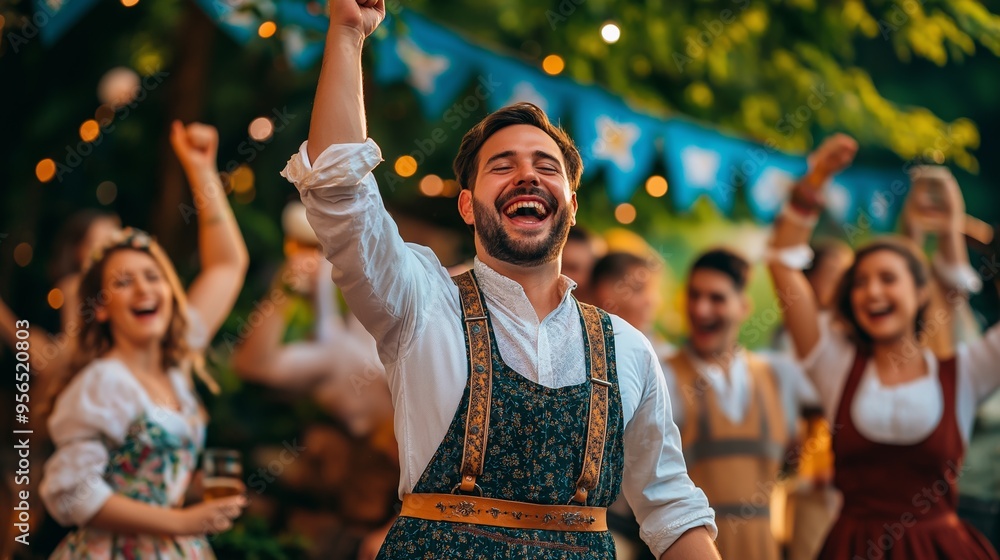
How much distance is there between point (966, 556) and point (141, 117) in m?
Answer: 4.16

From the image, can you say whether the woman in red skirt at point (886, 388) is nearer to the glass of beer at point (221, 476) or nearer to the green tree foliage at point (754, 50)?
the green tree foliage at point (754, 50)

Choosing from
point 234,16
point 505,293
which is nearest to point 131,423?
point 234,16

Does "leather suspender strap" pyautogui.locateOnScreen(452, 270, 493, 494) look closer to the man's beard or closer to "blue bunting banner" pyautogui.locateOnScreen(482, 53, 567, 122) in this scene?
the man's beard

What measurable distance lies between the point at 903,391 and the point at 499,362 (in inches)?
105

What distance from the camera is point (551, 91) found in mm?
5293

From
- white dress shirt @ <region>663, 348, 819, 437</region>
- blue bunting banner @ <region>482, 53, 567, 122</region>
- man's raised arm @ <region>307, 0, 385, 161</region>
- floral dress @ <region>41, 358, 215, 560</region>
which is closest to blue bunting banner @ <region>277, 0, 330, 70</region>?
blue bunting banner @ <region>482, 53, 567, 122</region>

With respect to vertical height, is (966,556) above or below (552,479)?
below

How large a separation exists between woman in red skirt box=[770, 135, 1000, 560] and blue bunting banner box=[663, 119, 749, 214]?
28.5 inches

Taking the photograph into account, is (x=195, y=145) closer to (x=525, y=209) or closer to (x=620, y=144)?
(x=620, y=144)

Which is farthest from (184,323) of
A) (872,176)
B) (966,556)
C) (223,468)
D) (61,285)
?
(872,176)

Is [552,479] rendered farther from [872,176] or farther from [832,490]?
[872,176]

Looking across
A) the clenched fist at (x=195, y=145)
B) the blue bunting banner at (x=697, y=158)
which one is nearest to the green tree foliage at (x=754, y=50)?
the blue bunting banner at (x=697, y=158)

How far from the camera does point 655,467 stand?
236 centimetres

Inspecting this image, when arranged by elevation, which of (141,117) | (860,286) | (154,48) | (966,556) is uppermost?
(154,48)
